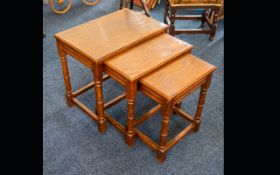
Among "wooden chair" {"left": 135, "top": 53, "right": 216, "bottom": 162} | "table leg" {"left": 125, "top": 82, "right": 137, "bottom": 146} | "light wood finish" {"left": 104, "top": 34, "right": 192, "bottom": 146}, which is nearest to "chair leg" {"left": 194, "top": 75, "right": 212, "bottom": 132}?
"wooden chair" {"left": 135, "top": 53, "right": 216, "bottom": 162}

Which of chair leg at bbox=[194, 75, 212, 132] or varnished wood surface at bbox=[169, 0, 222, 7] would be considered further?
varnished wood surface at bbox=[169, 0, 222, 7]

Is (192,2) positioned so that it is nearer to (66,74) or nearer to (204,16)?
(204,16)

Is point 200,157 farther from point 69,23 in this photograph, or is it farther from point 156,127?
point 69,23

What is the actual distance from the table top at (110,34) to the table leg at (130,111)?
26 cm

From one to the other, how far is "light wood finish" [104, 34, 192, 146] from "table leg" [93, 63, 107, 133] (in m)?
0.06

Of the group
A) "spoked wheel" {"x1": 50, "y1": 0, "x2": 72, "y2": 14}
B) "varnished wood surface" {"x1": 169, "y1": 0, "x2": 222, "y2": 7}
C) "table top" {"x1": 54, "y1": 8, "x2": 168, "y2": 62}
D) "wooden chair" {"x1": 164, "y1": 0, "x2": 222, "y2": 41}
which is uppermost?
"table top" {"x1": 54, "y1": 8, "x2": 168, "y2": 62}

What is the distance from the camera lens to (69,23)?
3.58 metres

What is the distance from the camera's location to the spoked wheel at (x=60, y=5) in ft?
12.3

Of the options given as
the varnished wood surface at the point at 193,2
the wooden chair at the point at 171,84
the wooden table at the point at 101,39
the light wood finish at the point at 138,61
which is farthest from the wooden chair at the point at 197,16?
the wooden chair at the point at 171,84

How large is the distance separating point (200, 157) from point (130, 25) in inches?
42.1

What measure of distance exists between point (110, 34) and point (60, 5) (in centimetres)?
222

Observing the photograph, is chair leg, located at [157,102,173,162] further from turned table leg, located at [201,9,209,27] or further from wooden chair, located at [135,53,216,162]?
turned table leg, located at [201,9,209,27]

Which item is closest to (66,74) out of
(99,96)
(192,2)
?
(99,96)

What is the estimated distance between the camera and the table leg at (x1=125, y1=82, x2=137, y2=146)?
5.71ft
